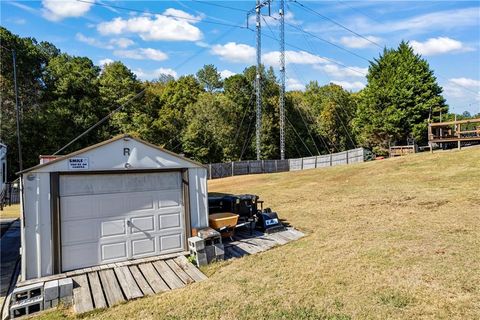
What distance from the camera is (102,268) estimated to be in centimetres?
885

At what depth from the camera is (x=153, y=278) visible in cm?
852

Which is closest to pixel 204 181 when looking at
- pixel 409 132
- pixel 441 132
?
pixel 441 132

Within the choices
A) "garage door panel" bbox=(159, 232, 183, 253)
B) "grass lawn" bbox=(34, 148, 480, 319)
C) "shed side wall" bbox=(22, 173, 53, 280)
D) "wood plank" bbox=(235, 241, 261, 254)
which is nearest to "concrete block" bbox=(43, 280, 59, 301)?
"grass lawn" bbox=(34, 148, 480, 319)

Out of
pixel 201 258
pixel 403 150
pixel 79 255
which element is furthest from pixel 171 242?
pixel 403 150

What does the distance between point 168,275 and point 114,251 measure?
1701 millimetres

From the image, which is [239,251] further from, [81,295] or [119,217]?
[81,295]

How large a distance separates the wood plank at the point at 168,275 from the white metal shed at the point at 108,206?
22.3 inches

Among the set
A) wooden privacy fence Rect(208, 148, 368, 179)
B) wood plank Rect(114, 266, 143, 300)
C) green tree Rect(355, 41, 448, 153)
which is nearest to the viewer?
wood plank Rect(114, 266, 143, 300)

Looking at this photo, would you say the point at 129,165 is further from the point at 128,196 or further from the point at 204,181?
the point at 204,181

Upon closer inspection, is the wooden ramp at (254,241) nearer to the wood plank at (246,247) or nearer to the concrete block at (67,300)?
the wood plank at (246,247)

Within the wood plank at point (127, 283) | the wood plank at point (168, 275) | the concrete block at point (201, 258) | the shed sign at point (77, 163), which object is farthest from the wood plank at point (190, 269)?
the shed sign at point (77, 163)

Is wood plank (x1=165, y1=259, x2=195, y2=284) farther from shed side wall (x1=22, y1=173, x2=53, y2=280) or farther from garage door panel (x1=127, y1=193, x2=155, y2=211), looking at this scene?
shed side wall (x1=22, y1=173, x2=53, y2=280)

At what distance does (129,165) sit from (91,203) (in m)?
1.36

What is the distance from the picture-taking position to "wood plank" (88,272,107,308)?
7.35m
